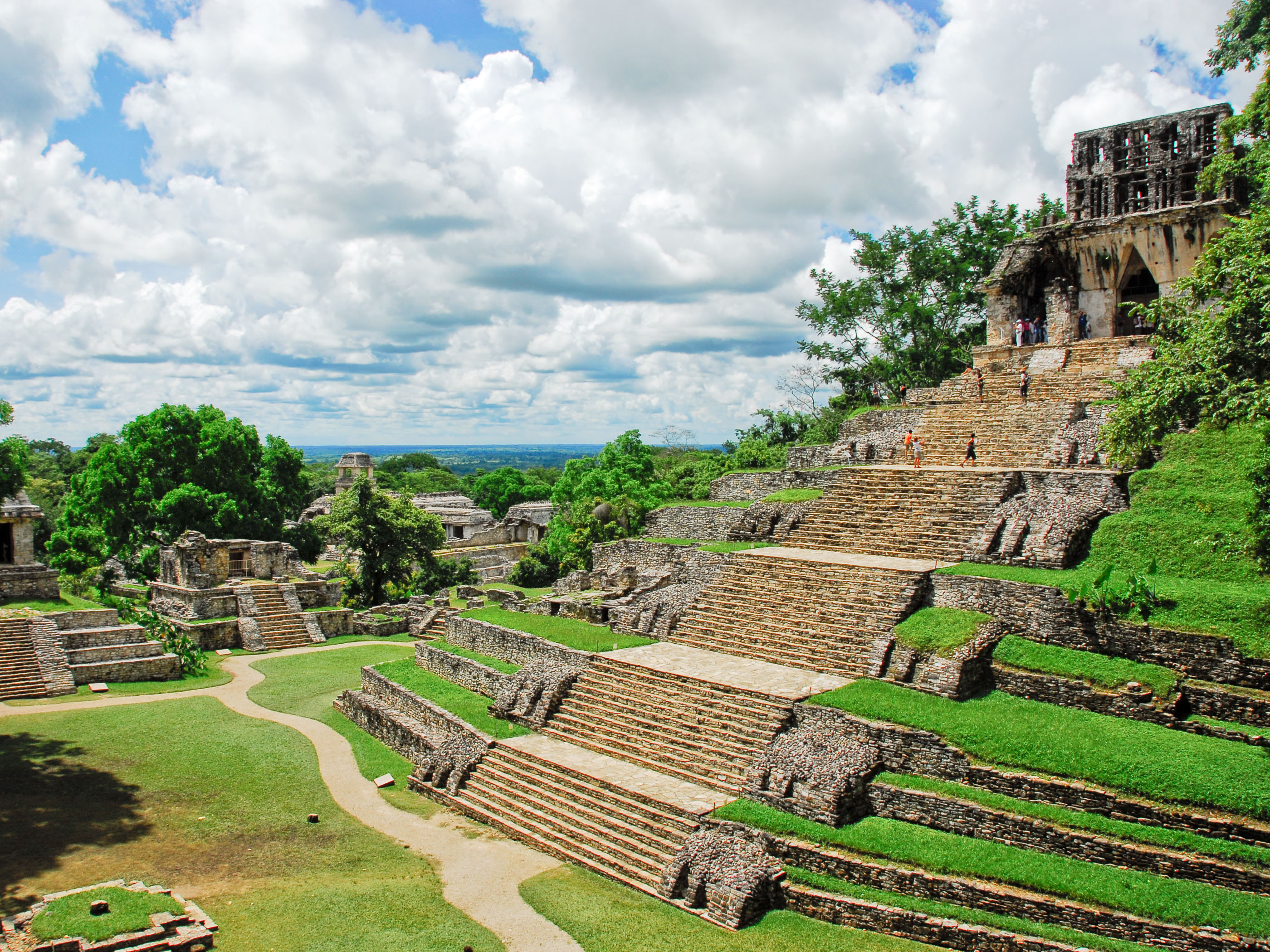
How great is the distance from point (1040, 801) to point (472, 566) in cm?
3374

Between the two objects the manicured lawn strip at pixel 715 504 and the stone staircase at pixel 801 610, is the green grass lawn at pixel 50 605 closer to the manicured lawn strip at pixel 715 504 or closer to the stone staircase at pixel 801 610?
the manicured lawn strip at pixel 715 504

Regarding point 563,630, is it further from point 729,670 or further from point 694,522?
point 694,522

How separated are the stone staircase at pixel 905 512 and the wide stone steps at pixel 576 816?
625 cm

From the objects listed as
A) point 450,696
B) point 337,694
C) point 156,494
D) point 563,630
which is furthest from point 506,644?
point 156,494

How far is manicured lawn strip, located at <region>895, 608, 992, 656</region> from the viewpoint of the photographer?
1390 centimetres

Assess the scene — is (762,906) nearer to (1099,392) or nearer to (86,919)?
(86,919)

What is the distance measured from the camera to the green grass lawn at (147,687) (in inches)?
794

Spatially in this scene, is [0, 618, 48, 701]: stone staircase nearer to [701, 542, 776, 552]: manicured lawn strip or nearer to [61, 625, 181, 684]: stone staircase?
[61, 625, 181, 684]: stone staircase

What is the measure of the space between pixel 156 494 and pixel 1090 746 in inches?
1375

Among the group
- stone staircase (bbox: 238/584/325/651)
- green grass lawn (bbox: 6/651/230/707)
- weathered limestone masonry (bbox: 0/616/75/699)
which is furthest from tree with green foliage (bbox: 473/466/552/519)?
weathered limestone masonry (bbox: 0/616/75/699)

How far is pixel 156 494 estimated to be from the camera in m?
34.4

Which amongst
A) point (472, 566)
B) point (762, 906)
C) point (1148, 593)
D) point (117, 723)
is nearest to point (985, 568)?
point (1148, 593)

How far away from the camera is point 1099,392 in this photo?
74.5ft

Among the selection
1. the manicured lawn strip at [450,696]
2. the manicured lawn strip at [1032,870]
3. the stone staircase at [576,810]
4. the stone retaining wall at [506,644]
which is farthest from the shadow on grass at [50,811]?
the manicured lawn strip at [1032,870]
